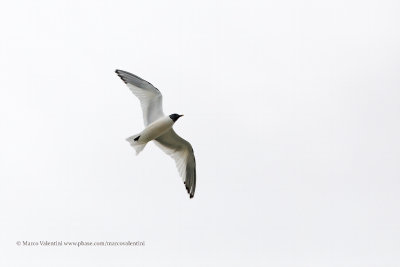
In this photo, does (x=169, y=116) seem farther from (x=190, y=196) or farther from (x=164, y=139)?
(x=190, y=196)

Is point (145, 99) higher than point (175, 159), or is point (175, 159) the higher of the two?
point (145, 99)

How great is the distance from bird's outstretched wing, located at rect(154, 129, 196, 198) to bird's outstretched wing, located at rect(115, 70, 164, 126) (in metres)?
0.62

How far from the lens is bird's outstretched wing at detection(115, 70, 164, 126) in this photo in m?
15.1

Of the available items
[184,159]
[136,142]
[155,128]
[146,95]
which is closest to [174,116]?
[155,128]

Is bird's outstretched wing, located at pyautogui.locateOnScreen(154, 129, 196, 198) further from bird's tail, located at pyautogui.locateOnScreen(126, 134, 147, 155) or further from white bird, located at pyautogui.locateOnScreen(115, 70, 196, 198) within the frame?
bird's tail, located at pyautogui.locateOnScreen(126, 134, 147, 155)

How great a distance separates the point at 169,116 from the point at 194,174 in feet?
5.34

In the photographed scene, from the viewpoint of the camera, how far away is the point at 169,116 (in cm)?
1493

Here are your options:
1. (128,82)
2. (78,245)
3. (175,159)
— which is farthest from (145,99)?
(78,245)

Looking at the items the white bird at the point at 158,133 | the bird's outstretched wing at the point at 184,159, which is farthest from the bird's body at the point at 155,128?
the bird's outstretched wing at the point at 184,159

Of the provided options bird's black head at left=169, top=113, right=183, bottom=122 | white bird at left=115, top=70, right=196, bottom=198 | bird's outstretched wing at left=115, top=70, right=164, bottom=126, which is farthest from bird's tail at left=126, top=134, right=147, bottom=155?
bird's black head at left=169, top=113, right=183, bottom=122

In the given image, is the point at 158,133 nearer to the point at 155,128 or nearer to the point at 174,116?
the point at 155,128

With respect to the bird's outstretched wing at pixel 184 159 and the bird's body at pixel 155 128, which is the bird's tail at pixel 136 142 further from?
the bird's outstretched wing at pixel 184 159

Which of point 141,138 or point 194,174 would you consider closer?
point 141,138

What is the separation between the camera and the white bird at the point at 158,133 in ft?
48.8
